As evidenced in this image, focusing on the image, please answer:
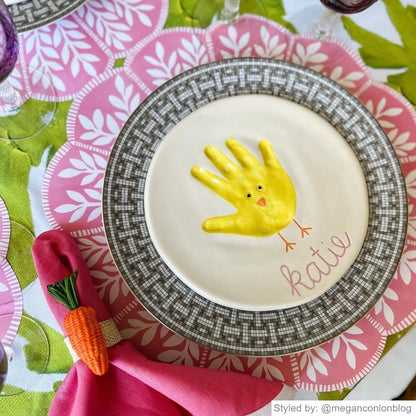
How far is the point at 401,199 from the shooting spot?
1.94 feet

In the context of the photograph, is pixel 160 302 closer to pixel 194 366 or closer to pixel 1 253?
pixel 194 366

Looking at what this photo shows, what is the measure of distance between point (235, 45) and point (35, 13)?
0.90 feet

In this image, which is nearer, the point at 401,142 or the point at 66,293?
the point at 66,293

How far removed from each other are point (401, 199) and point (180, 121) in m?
0.30

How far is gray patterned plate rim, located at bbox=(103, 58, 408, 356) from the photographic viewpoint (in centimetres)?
56

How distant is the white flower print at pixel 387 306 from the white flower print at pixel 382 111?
0.23 metres

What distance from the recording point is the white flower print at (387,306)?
61 cm

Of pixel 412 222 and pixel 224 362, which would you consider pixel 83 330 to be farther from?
pixel 412 222

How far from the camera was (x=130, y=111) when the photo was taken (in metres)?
0.66

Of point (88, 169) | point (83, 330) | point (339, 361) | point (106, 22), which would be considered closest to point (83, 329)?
point (83, 330)

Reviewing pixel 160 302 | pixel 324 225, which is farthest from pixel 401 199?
pixel 160 302

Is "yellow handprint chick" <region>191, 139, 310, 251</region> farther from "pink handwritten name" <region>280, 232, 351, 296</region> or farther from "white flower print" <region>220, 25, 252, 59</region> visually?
"white flower print" <region>220, 25, 252, 59</region>

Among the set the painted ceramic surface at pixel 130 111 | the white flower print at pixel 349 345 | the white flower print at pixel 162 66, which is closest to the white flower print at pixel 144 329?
the painted ceramic surface at pixel 130 111

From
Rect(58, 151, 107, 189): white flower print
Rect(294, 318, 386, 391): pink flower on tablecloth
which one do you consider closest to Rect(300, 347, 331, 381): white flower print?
Rect(294, 318, 386, 391): pink flower on tablecloth
